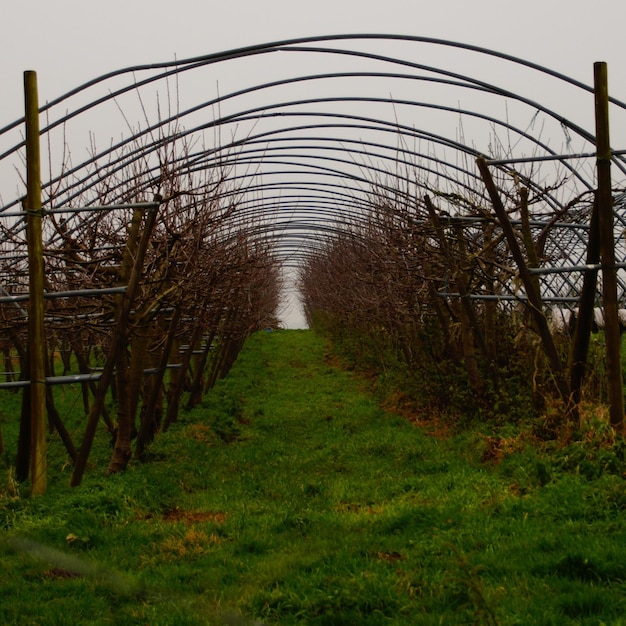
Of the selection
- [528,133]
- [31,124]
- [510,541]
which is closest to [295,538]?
[510,541]

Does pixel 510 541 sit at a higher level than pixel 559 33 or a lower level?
lower

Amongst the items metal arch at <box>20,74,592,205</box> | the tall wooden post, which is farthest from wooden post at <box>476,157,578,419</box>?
the tall wooden post

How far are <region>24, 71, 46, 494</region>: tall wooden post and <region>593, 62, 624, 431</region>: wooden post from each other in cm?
437

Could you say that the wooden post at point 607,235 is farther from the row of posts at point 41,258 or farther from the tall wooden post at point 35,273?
the tall wooden post at point 35,273

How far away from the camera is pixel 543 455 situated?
6758 mm

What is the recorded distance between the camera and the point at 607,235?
Result: 6375mm

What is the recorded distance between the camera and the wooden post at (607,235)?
6.36m

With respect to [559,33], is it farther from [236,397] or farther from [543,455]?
[236,397]

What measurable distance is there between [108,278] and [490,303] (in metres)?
5.04

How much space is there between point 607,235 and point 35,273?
450 centimetres

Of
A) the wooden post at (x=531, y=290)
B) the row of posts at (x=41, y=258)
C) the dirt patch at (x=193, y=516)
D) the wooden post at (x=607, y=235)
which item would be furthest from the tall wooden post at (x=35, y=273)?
the wooden post at (x=607, y=235)

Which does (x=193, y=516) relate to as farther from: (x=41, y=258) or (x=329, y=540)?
(x=41, y=258)

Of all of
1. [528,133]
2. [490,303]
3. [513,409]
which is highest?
[528,133]

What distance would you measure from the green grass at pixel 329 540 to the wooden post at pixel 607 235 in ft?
1.87
